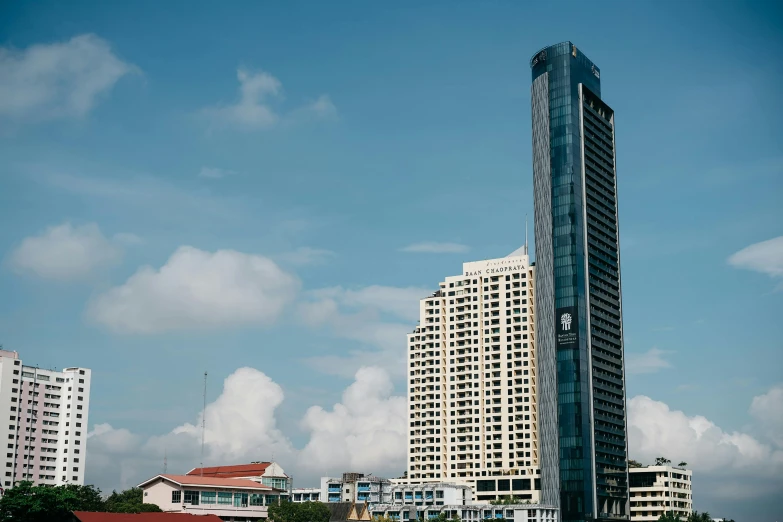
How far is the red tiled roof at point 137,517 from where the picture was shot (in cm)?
14550

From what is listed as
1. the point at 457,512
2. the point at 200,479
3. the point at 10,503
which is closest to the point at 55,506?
the point at 10,503

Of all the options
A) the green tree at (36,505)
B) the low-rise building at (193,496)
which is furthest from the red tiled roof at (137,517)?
the low-rise building at (193,496)

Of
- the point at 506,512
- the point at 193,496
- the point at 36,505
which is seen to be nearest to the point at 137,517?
the point at 36,505

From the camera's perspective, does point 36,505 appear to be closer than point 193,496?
Yes

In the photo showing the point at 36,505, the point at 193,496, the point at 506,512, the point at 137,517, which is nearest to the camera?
the point at 36,505

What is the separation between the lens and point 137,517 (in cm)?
15338

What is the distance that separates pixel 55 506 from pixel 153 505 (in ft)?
129

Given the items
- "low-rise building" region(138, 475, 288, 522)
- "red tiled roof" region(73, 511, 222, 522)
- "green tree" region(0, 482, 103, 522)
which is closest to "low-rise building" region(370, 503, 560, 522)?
"low-rise building" region(138, 475, 288, 522)

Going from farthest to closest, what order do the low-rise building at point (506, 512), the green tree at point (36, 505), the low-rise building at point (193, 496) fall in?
the low-rise building at point (506, 512)
the low-rise building at point (193, 496)
the green tree at point (36, 505)

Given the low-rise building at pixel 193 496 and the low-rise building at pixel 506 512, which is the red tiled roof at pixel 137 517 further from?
the low-rise building at pixel 506 512

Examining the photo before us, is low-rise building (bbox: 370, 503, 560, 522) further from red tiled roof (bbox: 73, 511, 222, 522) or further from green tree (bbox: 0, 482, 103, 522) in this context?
green tree (bbox: 0, 482, 103, 522)

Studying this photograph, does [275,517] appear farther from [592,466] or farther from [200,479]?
[592,466]

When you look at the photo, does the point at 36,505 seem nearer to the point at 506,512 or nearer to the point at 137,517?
the point at 137,517

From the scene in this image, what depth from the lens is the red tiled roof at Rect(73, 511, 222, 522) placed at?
145500 millimetres
